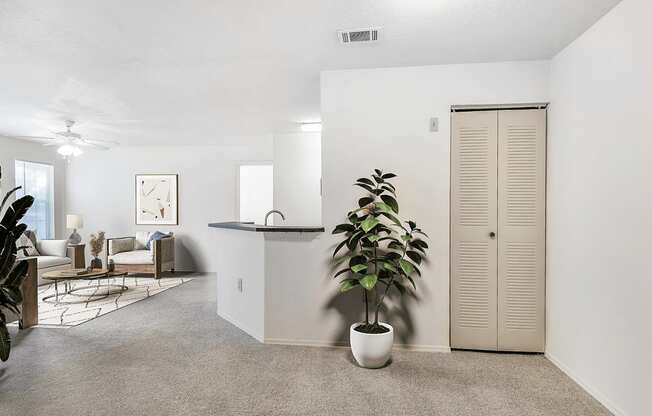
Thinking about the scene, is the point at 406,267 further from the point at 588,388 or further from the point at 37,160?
the point at 37,160

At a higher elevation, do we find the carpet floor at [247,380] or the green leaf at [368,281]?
the green leaf at [368,281]

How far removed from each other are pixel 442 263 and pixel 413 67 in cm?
170

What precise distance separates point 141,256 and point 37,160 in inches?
106

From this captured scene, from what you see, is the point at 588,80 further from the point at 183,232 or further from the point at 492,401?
the point at 183,232

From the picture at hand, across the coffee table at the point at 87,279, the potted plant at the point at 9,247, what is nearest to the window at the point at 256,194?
the coffee table at the point at 87,279

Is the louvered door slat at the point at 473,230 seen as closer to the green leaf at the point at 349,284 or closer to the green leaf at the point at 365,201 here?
the green leaf at the point at 365,201

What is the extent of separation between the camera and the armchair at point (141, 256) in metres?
6.55

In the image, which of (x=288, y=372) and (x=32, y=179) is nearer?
(x=288, y=372)

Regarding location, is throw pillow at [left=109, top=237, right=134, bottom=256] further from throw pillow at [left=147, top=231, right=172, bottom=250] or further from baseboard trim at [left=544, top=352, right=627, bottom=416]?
baseboard trim at [left=544, top=352, right=627, bottom=416]

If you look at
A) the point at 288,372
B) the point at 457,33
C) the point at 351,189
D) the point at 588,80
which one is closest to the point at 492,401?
the point at 288,372

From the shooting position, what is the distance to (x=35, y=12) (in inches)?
94.4

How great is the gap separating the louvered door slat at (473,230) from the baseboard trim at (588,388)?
0.45 metres

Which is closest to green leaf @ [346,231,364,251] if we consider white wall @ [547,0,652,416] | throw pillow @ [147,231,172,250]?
white wall @ [547,0,652,416]

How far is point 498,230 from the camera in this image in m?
3.28
